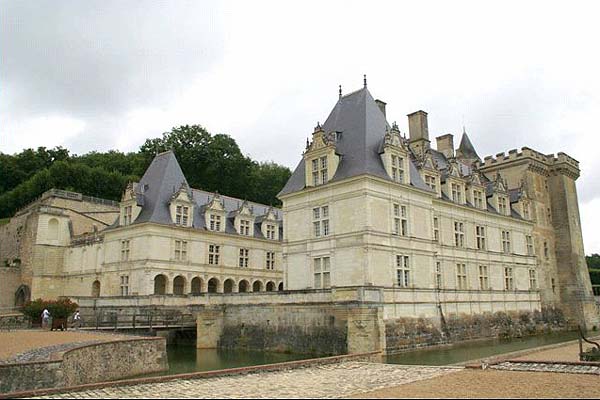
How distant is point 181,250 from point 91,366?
18997 millimetres

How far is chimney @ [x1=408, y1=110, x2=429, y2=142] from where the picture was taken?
36.5 meters

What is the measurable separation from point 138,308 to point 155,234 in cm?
570

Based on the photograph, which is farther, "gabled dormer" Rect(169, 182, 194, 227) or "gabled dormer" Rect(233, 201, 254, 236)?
"gabled dormer" Rect(233, 201, 254, 236)

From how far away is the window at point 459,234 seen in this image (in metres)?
31.8

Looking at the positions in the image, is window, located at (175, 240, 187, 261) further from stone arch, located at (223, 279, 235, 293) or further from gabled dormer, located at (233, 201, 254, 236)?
gabled dormer, located at (233, 201, 254, 236)

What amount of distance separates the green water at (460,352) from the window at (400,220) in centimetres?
568

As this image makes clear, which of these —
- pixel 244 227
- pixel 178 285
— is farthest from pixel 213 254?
pixel 244 227

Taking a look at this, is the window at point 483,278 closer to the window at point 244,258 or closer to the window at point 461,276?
the window at point 461,276

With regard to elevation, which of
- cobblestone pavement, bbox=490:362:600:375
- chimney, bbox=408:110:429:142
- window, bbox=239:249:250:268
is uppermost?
chimney, bbox=408:110:429:142

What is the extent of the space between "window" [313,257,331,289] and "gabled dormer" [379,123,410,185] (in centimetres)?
531

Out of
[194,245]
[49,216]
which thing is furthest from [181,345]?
[49,216]

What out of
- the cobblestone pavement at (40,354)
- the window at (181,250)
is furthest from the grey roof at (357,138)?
the cobblestone pavement at (40,354)

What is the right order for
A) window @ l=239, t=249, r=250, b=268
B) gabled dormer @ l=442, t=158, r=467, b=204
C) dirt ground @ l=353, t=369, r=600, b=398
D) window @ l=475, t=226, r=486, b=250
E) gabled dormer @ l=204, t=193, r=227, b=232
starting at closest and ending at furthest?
1. dirt ground @ l=353, t=369, r=600, b=398
2. gabled dormer @ l=442, t=158, r=467, b=204
3. window @ l=475, t=226, r=486, b=250
4. gabled dormer @ l=204, t=193, r=227, b=232
5. window @ l=239, t=249, r=250, b=268

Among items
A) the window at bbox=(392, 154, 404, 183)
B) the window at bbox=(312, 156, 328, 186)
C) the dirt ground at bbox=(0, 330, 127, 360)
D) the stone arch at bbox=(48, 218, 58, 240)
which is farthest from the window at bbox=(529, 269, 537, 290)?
the stone arch at bbox=(48, 218, 58, 240)
